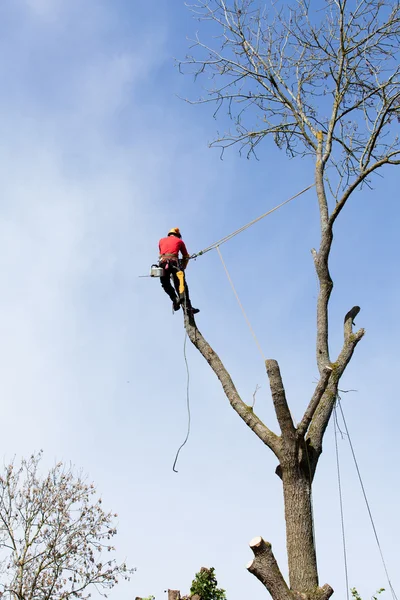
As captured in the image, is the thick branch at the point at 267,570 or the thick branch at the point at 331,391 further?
the thick branch at the point at 331,391

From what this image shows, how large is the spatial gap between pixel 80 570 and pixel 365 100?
12.2 meters

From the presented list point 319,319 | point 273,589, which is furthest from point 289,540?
point 319,319

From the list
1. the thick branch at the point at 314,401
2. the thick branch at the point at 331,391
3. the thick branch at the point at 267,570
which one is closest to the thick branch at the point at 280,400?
the thick branch at the point at 314,401

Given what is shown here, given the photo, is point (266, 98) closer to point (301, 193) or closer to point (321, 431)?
point (301, 193)

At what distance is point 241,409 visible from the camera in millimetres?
5473

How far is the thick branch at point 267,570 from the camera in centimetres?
443

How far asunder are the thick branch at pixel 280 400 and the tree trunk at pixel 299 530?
31cm

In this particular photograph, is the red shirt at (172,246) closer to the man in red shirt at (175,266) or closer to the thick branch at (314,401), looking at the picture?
the man in red shirt at (175,266)

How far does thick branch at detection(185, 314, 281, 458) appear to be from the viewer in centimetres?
512

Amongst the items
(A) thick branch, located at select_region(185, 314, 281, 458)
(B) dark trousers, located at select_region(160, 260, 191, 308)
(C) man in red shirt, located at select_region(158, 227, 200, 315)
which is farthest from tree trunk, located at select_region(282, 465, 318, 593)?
(B) dark trousers, located at select_region(160, 260, 191, 308)

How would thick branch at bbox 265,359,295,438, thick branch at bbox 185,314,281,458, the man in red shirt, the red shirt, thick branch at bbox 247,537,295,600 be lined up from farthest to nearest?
the red shirt, the man in red shirt, thick branch at bbox 185,314,281,458, thick branch at bbox 265,359,295,438, thick branch at bbox 247,537,295,600

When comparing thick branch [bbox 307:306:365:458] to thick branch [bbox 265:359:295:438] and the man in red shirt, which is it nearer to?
thick branch [bbox 265:359:295:438]

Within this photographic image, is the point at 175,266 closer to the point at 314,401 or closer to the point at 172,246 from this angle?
the point at 172,246

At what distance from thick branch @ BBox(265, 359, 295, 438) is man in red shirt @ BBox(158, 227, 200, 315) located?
1670 millimetres
